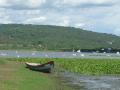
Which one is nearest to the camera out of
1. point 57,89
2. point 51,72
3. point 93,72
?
point 57,89

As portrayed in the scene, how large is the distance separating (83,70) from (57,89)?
3126 cm

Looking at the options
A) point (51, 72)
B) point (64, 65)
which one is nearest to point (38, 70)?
point (51, 72)

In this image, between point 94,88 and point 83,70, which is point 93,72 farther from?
point 94,88

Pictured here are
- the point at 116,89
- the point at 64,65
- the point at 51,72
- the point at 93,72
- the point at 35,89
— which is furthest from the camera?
the point at 64,65

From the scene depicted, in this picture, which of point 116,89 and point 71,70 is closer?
point 116,89

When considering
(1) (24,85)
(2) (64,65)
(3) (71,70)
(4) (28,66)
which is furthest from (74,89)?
(2) (64,65)

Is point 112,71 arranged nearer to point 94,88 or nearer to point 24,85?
point 94,88

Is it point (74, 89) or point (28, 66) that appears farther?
point (28, 66)

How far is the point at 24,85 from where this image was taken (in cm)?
3425

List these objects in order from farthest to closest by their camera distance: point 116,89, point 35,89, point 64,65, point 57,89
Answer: point 64,65 < point 116,89 < point 57,89 < point 35,89

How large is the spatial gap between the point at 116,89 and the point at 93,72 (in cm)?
2503

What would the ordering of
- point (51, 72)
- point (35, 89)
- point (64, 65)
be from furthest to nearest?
point (64, 65), point (51, 72), point (35, 89)

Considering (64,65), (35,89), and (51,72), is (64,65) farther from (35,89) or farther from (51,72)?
(35,89)

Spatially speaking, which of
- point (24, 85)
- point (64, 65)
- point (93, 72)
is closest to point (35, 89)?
point (24, 85)
